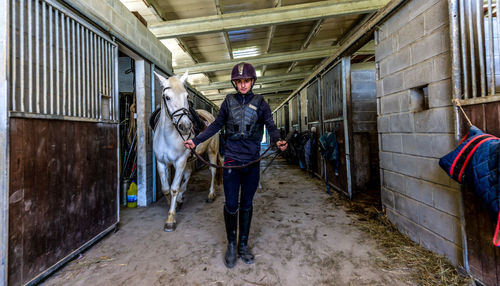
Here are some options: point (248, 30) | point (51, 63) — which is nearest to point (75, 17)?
point (51, 63)

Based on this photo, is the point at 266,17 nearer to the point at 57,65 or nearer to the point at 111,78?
the point at 111,78

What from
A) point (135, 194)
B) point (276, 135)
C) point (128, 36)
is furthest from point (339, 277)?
point (128, 36)

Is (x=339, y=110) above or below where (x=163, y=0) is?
below

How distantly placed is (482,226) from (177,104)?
2.65 m

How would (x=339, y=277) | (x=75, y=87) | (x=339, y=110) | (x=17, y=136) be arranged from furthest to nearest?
1. (x=339, y=110)
2. (x=75, y=87)
3. (x=339, y=277)
4. (x=17, y=136)

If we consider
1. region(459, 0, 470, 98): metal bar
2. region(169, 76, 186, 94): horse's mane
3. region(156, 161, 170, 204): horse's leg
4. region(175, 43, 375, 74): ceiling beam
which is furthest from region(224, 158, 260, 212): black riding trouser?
region(175, 43, 375, 74): ceiling beam

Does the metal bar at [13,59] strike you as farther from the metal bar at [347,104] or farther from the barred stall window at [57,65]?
the metal bar at [347,104]

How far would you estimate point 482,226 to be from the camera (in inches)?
51.2

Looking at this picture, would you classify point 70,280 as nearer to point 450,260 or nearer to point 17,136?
point 17,136

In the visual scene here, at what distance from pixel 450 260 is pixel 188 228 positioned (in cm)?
236

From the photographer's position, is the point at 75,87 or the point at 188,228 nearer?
the point at 75,87

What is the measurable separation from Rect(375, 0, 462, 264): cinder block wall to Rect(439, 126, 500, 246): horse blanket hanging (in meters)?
0.35

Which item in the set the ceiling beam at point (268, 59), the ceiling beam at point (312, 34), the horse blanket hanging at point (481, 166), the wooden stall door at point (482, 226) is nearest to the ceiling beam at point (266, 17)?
the ceiling beam at point (312, 34)

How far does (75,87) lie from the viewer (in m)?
1.78
